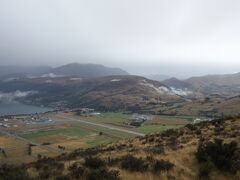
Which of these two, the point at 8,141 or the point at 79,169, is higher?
the point at 79,169

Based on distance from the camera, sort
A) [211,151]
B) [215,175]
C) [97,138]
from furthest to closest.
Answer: [97,138], [211,151], [215,175]

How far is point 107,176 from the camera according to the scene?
537 inches

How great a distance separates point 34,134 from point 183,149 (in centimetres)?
17110

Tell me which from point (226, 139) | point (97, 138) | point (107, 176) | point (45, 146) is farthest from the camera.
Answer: point (97, 138)

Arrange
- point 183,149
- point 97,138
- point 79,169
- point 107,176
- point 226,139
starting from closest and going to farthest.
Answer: point 107,176, point 79,169, point 183,149, point 226,139, point 97,138

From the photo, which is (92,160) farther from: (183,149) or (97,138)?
(97,138)

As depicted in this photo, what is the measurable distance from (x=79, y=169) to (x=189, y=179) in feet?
16.5

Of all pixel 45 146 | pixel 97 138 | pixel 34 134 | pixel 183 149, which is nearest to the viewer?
pixel 183 149

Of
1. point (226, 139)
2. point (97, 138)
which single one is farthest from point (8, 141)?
point (226, 139)

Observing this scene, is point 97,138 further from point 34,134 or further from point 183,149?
point 183,149

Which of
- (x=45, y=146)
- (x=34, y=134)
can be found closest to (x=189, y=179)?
(x=45, y=146)

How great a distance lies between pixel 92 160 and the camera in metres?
16.7

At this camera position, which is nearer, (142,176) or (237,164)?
(142,176)

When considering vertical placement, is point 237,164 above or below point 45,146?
above
